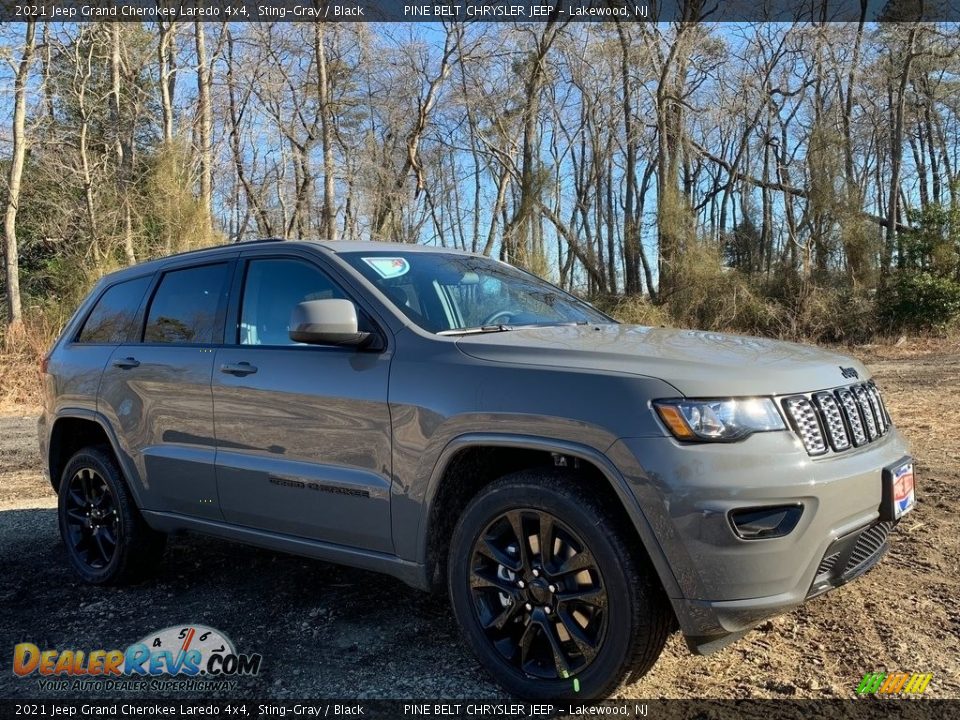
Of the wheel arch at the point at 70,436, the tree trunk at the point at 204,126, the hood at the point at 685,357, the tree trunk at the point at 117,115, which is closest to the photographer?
the hood at the point at 685,357

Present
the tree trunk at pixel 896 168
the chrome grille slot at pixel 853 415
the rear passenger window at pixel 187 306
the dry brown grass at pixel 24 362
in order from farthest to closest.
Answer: the tree trunk at pixel 896 168 → the dry brown grass at pixel 24 362 → the rear passenger window at pixel 187 306 → the chrome grille slot at pixel 853 415

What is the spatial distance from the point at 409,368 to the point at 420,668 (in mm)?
1279

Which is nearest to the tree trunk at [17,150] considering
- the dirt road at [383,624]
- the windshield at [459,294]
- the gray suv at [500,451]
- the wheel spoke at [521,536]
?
the dirt road at [383,624]

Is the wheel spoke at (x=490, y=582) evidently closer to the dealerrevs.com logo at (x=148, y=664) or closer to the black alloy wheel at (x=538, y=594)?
the black alloy wheel at (x=538, y=594)

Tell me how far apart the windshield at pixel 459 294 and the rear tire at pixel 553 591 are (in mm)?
917

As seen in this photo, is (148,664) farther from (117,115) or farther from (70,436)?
(117,115)

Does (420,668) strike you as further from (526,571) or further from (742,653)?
(742,653)

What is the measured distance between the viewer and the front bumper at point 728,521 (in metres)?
2.59

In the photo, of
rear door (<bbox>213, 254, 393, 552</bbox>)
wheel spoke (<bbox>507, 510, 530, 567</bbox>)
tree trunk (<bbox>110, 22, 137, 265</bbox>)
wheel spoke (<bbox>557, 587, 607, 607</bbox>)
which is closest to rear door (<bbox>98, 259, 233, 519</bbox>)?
rear door (<bbox>213, 254, 393, 552</bbox>)

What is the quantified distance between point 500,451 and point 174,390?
77.5 inches

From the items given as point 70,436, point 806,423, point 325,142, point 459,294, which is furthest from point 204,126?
point 806,423

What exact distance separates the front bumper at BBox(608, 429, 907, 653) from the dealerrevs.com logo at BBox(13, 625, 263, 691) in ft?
6.28

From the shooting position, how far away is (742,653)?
3393 mm

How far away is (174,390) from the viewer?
418 centimetres
